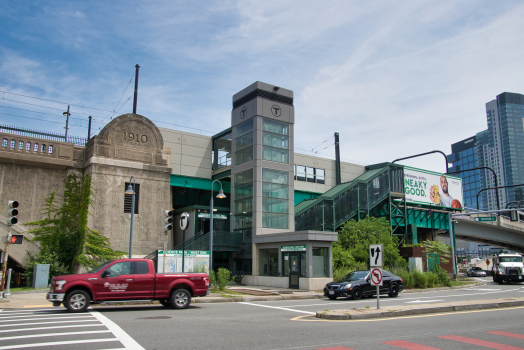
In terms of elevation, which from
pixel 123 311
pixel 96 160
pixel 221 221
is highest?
pixel 96 160

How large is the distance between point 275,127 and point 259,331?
983 inches

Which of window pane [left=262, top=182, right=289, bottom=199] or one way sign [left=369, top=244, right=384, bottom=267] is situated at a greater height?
window pane [left=262, top=182, right=289, bottom=199]

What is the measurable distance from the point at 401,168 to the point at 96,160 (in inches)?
1199

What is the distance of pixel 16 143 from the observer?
29.3 metres

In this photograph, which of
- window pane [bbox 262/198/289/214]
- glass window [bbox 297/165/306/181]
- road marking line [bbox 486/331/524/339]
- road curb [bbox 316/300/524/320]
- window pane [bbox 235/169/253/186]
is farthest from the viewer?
glass window [bbox 297/165/306/181]

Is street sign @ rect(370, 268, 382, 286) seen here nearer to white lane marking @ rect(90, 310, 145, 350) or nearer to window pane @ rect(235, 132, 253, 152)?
white lane marking @ rect(90, 310, 145, 350)

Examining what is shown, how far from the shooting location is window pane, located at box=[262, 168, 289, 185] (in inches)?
1292

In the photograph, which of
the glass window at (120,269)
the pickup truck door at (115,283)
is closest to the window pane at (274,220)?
the glass window at (120,269)

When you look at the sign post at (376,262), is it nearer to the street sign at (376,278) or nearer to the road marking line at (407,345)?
the street sign at (376,278)

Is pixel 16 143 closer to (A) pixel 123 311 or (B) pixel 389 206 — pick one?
(A) pixel 123 311

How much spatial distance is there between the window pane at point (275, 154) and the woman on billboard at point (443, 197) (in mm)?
22141

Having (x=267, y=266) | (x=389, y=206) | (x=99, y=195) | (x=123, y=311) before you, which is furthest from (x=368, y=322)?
(x=389, y=206)

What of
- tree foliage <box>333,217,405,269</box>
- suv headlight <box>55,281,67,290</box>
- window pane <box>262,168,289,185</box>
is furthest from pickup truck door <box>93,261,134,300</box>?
tree foliage <box>333,217,405,269</box>

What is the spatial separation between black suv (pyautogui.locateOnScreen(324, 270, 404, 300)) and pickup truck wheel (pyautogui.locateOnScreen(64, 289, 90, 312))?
38.3 feet
